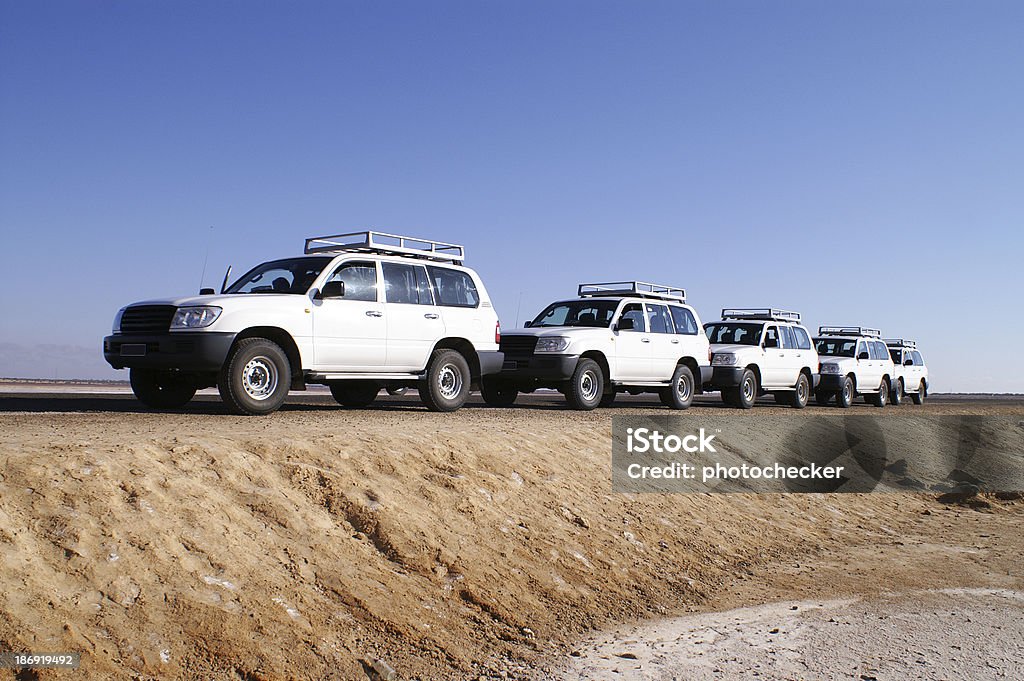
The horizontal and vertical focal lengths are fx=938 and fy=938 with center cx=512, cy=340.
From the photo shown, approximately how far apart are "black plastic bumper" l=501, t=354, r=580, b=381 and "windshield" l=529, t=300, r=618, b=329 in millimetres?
1455

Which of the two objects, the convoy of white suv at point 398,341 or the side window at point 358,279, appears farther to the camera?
the side window at point 358,279

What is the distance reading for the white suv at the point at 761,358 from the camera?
20969mm

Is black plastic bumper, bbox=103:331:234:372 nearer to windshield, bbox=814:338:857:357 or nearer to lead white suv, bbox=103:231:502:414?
lead white suv, bbox=103:231:502:414

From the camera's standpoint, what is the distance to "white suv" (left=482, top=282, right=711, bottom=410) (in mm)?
16391

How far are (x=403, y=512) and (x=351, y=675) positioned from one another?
2.25 metres

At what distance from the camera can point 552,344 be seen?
1628cm

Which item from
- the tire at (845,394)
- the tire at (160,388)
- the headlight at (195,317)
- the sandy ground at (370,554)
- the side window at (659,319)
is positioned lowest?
the sandy ground at (370,554)

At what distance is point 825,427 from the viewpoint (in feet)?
59.0

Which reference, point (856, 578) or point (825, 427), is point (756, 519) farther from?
point (825, 427)

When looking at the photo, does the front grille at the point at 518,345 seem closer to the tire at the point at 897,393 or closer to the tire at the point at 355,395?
the tire at the point at 355,395

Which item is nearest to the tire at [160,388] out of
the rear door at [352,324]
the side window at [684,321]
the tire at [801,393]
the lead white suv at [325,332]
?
the lead white suv at [325,332]

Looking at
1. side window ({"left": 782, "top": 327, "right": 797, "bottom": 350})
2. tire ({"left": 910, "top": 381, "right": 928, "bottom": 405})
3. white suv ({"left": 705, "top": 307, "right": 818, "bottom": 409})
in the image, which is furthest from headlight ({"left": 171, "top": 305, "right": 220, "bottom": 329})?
tire ({"left": 910, "top": 381, "right": 928, "bottom": 405})

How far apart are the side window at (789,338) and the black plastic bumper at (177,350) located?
15.6 m

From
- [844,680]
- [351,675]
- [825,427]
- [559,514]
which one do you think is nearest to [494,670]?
[351,675]
